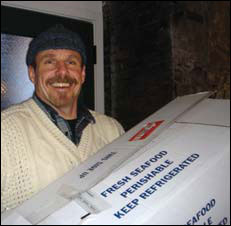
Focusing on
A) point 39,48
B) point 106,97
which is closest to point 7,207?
point 39,48

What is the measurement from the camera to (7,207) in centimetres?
81

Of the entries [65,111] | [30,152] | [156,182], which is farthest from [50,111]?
[156,182]

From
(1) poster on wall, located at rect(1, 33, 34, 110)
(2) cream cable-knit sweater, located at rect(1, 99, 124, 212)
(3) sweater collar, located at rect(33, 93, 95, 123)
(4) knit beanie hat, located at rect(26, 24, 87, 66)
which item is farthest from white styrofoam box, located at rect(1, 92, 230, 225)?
(1) poster on wall, located at rect(1, 33, 34, 110)

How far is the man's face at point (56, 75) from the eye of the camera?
1049 millimetres

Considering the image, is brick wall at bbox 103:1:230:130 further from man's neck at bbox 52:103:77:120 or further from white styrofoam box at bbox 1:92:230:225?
white styrofoam box at bbox 1:92:230:225

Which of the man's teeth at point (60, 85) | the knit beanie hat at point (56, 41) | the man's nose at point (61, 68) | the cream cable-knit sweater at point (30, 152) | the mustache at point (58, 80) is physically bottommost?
the cream cable-knit sweater at point (30, 152)

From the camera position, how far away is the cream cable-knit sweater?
84 centimetres

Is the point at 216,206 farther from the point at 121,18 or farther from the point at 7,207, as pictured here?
the point at 121,18

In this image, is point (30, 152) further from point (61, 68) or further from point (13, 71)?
point (13, 71)

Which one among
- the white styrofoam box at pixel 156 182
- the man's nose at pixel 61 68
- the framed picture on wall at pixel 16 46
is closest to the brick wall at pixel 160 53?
the framed picture on wall at pixel 16 46

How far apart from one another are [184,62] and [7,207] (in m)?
1.08

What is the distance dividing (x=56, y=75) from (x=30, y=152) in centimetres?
32

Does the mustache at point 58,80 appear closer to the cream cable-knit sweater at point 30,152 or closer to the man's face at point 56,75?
the man's face at point 56,75

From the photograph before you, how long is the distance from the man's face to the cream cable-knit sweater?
8 cm
